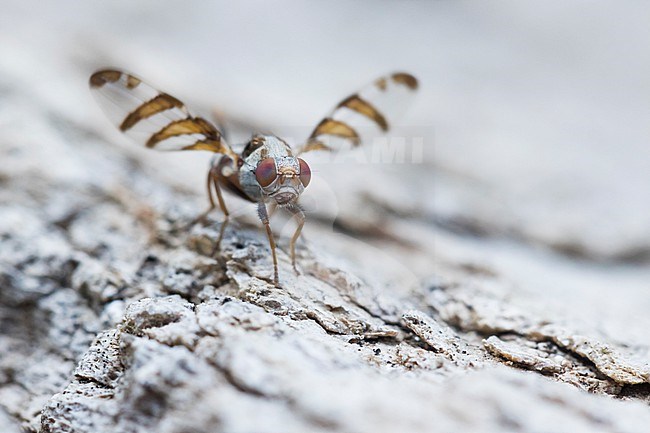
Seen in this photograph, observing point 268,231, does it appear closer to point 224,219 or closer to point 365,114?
point 224,219

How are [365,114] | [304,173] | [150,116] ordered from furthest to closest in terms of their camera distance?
[365,114], [150,116], [304,173]

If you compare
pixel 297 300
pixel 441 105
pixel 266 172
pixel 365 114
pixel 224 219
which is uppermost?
pixel 441 105

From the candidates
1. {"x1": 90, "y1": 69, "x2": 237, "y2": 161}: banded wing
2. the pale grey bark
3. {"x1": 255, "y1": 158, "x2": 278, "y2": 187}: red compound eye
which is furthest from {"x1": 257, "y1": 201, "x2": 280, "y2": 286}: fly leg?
{"x1": 90, "y1": 69, "x2": 237, "y2": 161}: banded wing

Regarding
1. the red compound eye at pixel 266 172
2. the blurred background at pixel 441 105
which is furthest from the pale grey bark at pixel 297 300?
the red compound eye at pixel 266 172

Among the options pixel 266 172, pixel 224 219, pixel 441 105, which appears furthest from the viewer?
pixel 441 105

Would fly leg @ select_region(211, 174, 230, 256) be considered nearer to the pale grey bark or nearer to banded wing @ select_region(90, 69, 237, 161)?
the pale grey bark

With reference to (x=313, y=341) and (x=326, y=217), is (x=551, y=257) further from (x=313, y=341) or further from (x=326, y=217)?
(x=313, y=341)

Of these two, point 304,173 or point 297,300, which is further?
point 304,173

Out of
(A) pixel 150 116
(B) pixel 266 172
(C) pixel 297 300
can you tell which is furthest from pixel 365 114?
(C) pixel 297 300
